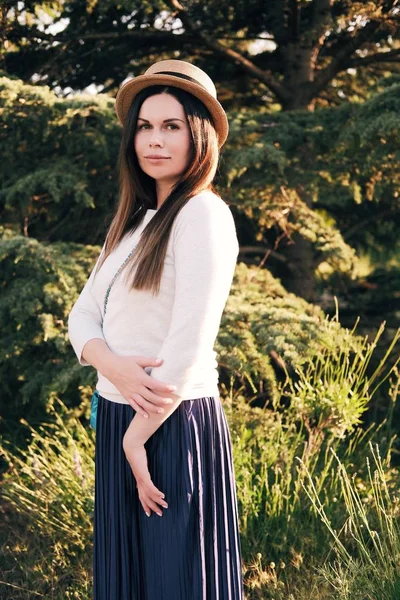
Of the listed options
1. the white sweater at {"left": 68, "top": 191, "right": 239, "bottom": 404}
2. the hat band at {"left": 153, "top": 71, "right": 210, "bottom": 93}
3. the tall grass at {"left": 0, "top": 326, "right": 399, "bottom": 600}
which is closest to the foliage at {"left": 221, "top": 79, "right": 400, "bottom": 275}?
the tall grass at {"left": 0, "top": 326, "right": 399, "bottom": 600}

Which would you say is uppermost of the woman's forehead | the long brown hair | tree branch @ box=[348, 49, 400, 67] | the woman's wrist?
tree branch @ box=[348, 49, 400, 67]

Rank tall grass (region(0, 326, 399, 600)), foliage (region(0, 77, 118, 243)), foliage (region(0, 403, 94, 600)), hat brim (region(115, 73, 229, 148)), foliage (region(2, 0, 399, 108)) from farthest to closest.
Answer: foliage (region(2, 0, 399, 108))
foliage (region(0, 77, 118, 243))
foliage (region(0, 403, 94, 600))
tall grass (region(0, 326, 399, 600))
hat brim (region(115, 73, 229, 148))

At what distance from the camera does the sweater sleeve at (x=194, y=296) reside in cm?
160

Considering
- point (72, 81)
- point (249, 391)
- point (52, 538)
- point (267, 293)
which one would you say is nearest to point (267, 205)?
point (267, 293)

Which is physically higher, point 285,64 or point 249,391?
point 285,64

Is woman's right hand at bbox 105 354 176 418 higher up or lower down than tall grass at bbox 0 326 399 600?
higher up

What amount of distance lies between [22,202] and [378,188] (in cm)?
207

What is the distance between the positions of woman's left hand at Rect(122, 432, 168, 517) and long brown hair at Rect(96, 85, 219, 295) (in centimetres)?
38

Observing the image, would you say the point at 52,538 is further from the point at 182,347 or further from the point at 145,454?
the point at 182,347

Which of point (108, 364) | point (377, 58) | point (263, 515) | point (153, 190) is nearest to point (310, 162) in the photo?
point (377, 58)

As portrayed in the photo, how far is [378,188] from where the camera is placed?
4254 mm

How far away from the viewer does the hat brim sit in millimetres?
1826

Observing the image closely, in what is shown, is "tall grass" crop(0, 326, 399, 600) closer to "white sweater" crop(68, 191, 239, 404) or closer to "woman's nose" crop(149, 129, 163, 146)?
"white sweater" crop(68, 191, 239, 404)

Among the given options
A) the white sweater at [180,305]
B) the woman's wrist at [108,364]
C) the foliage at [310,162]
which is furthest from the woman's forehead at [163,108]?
the foliage at [310,162]
